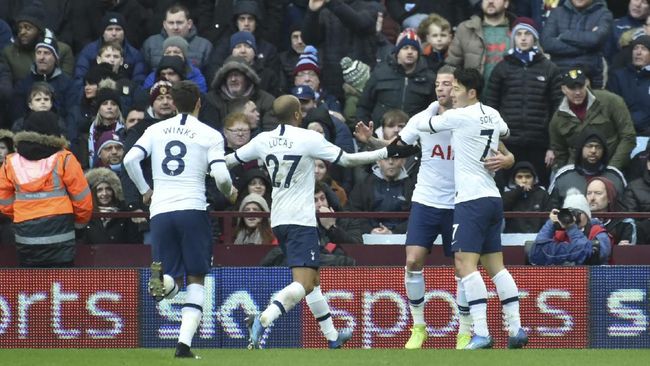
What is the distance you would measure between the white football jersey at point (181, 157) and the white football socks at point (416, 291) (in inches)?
90.5

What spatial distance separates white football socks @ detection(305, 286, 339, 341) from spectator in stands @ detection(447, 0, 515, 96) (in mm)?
5859

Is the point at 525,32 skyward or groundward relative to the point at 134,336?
skyward

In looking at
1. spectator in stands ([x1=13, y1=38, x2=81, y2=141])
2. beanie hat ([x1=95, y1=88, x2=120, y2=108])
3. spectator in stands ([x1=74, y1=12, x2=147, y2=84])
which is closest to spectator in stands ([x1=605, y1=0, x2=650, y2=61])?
spectator in stands ([x1=74, y1=12, x2=147, y2=84])

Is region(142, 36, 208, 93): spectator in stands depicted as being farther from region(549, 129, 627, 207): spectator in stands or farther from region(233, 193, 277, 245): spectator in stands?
region(549, 129, 627, 207): spectator in stands

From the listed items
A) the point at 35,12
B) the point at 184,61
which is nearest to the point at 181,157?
the point at 184,61

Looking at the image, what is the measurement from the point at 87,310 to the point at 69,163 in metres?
1.59

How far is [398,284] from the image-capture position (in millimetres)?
17562

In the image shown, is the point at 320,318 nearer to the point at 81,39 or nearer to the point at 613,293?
the point at 613,293

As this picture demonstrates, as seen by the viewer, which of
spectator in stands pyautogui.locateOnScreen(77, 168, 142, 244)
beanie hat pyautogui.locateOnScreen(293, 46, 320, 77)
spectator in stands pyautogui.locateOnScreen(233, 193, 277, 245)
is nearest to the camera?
spectator in stands pyautogui.locateOnScreen(233, 193, 277, 245)

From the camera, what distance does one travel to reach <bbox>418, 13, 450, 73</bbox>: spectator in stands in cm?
2097

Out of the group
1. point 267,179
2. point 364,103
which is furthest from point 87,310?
point 364,103

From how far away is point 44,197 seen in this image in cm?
1722

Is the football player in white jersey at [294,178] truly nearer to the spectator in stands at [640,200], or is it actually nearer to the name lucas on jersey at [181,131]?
the name lucas on jersey at [181,131]

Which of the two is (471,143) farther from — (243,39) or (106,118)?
(243,39)
